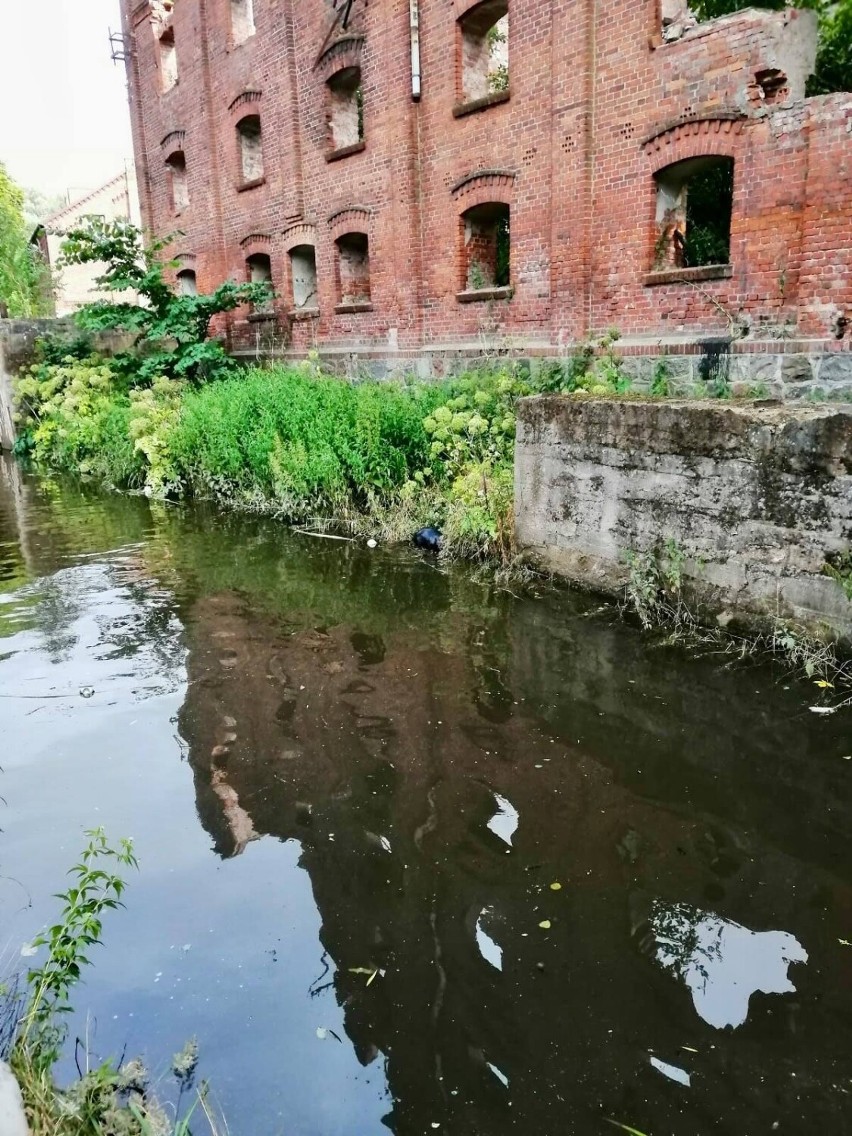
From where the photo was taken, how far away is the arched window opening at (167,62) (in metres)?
20.1

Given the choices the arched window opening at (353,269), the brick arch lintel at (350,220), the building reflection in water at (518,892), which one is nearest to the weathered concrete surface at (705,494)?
the building reflection in water at (518,892)

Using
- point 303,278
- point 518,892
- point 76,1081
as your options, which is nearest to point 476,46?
point 303,278

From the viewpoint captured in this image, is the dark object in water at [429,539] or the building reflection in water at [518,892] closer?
the building reflection in water at [518,892]

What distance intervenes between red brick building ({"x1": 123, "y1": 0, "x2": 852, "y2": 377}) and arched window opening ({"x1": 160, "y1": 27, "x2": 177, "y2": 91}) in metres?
0.09

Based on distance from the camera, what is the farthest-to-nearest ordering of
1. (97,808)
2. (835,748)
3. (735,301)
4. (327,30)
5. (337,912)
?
(327,30)
(735,301)
(835,748)
(97,808)
(337,912)

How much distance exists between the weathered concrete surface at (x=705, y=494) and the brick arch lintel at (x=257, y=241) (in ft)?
37.4

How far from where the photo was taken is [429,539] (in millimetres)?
9125

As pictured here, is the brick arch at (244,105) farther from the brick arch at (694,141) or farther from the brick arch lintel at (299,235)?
the brick arch at (694,141)

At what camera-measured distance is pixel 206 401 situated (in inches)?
511

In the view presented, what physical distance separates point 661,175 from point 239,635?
7550 millimetres

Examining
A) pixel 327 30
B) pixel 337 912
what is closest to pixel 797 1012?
pixel 337 912

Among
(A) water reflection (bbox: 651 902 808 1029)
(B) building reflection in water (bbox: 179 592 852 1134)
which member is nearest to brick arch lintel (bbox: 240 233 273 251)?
(B) building reflection in water (bbox: 179 592 852 1134)

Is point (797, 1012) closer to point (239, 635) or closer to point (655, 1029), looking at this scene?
Answer: point (655, 1029)

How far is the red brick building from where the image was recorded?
8.88 meters
